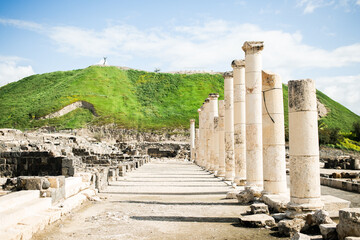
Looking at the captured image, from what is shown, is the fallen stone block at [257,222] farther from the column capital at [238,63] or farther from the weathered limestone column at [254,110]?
the column capital at [238,63]

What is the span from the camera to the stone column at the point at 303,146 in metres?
8.00

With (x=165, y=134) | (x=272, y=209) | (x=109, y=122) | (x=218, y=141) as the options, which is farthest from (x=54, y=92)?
(x=272, y=209)

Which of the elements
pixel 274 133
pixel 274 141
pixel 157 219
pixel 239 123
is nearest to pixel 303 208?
pixel 274 141

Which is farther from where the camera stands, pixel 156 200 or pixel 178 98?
pixel 178 98

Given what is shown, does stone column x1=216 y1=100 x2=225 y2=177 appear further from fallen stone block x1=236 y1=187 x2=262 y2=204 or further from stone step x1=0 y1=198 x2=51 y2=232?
stone step x1=0 y1=198 x2=51 y2=232

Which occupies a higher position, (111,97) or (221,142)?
(111,97)

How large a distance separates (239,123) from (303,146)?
7.07 meters

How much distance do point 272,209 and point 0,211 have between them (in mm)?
6119

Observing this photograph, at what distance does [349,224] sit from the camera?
19.1ft

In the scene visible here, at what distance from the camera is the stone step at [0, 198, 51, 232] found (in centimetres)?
637

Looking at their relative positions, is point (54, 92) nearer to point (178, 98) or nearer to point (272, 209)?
point (178, 98)

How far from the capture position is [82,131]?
6319 cm

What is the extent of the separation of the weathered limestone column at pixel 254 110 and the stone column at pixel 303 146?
3.83 m

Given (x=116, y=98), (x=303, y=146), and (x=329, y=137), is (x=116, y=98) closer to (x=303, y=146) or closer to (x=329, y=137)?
(x=329, y=137)
